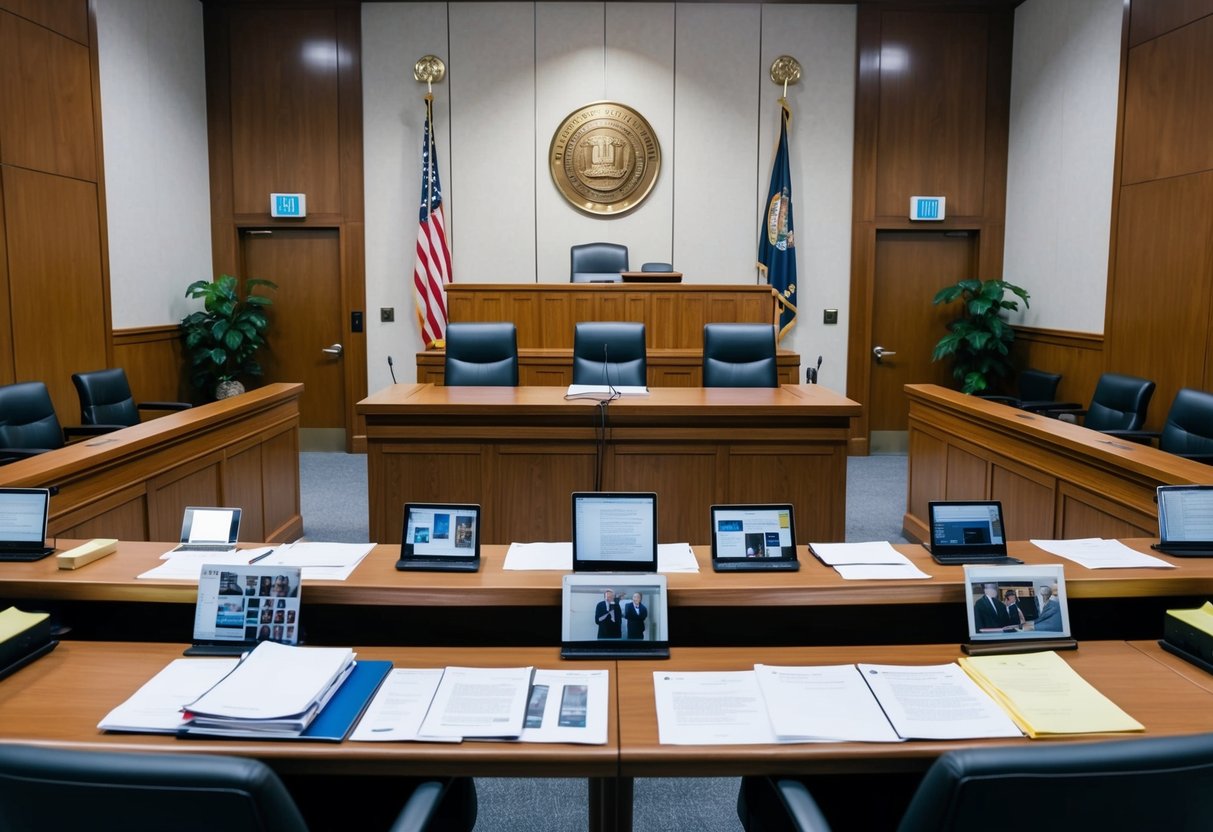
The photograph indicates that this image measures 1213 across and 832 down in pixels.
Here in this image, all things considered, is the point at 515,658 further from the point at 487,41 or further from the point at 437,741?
the point at 487,41

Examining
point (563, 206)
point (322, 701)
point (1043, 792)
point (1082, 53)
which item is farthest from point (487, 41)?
point (1043, 792)

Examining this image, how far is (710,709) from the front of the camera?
138 centimetres

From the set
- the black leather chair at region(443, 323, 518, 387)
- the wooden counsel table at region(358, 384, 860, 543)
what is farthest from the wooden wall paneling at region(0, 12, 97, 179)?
the wooden counsel table at region(358, 384, 860, 543)

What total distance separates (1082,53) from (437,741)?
20.6 feet

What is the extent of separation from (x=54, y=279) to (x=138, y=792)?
16.4 feet

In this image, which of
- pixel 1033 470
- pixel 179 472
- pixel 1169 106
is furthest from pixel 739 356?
pixel 1169 106

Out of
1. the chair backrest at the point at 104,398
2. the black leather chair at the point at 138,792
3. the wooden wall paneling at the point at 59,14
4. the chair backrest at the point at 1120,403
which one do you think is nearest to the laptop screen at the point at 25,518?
the black leather chair at the point at 138,792

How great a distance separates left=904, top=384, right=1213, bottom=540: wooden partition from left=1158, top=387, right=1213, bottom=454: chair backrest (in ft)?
1.81

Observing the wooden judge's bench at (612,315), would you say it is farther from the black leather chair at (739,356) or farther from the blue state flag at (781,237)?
the blue state flag at (781,237)

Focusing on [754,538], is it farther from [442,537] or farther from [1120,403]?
[1120,403]

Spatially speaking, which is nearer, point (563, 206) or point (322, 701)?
point (322, 701)

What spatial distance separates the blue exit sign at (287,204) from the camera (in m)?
6.77

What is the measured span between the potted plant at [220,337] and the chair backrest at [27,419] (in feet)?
7.88

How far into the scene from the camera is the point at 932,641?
6.07 feet
